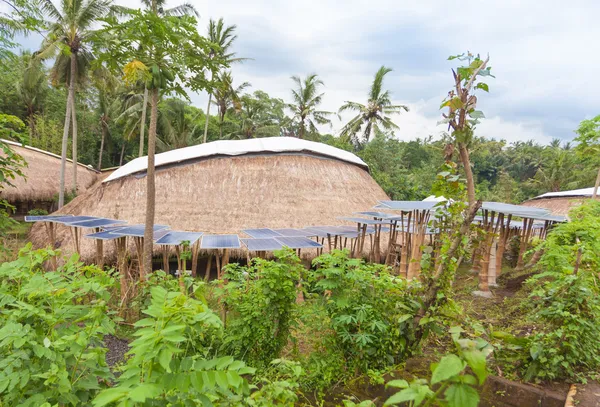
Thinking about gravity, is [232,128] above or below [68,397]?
above

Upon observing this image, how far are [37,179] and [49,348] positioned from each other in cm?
1781

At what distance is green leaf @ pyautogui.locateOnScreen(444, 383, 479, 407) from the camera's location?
0.93m

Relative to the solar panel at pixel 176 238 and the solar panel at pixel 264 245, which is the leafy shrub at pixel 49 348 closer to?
the solar panel at pixel 264 245

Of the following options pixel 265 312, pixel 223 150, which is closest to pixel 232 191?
pixel 223 150

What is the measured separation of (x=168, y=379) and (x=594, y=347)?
132 inches

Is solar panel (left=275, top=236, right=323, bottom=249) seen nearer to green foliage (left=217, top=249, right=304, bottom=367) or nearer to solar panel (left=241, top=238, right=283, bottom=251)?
solar panel (left=241, top=238, right=283, bottom=251)

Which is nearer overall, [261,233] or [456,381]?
[456,381]

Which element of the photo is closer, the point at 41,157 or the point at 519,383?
the point at 519,383

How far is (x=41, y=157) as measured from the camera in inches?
627

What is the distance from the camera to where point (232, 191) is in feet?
36.3

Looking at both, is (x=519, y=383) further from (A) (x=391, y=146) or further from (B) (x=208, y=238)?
(A) (x=391, y=146)

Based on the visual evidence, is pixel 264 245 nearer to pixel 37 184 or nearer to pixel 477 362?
pixel 477 362

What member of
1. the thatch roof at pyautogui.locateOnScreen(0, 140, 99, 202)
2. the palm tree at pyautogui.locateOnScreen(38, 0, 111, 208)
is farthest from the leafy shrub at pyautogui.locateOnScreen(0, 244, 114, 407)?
the thatch roof at pyautogui.locateOnScreen(0, 140, 99, 202)

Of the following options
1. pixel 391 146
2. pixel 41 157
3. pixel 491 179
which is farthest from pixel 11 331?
pixel 491 179
